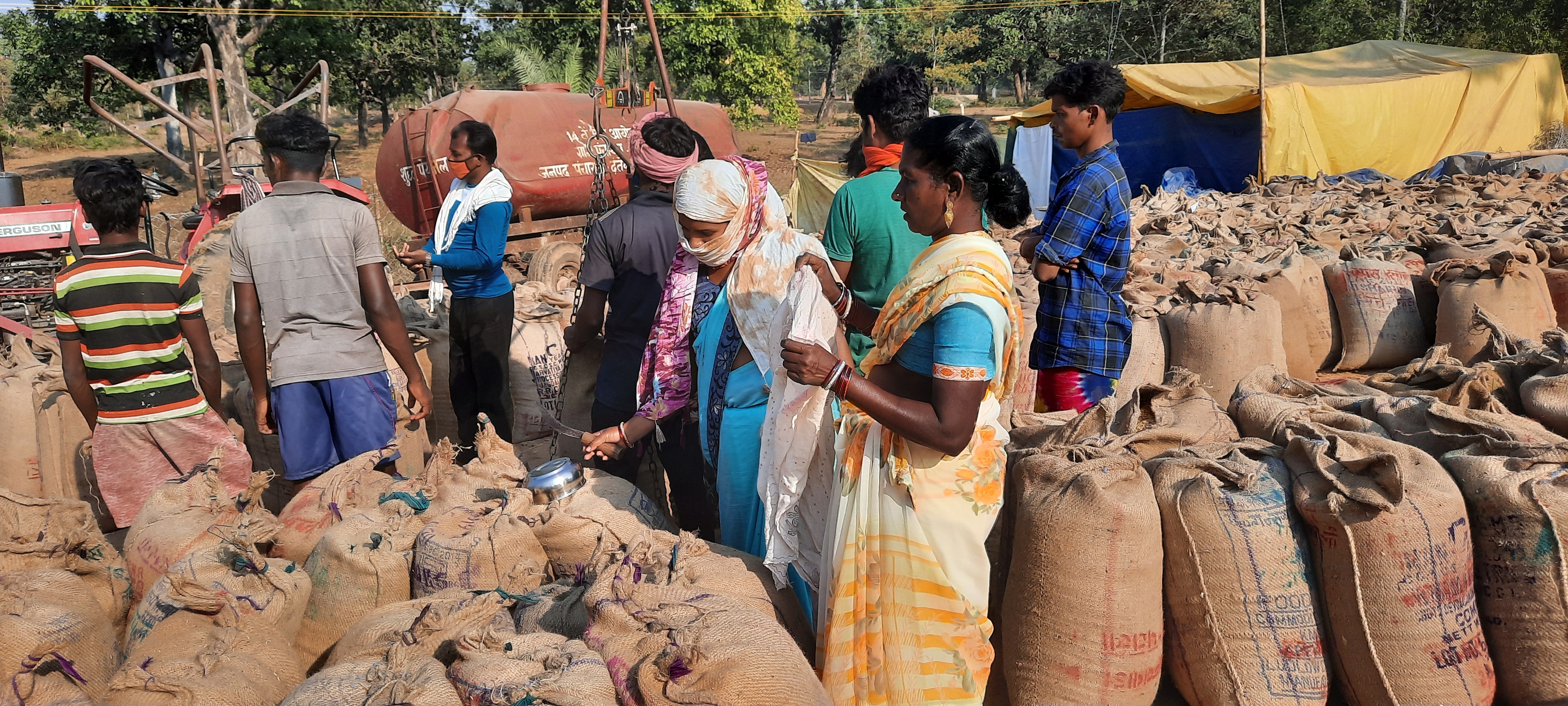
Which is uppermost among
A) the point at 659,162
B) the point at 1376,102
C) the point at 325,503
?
the point at 1376,102

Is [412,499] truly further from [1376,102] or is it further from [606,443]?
[1376,102]

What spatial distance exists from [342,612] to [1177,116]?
51.1 feet

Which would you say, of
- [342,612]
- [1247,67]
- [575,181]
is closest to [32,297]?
[575,181]

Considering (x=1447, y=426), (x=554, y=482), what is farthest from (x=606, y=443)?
(x=1447, y=426)

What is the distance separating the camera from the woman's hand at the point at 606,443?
2.55 meters

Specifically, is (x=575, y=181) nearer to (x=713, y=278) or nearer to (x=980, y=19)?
(x=713, y=278)

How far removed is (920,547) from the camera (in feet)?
6.07

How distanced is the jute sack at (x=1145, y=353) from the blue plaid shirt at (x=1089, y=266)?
1.35 meters

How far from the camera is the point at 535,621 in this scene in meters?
2.06

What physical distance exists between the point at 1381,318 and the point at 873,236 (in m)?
3.35

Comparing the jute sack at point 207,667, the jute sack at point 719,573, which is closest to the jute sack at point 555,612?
the jute sack at point 719,573

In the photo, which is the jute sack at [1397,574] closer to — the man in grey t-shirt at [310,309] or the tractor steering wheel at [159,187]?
the man in grey t-shirt at [310,309]

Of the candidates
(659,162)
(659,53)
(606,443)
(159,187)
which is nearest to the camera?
(606,443)

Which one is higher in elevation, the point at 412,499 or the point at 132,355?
the point at 132,355
